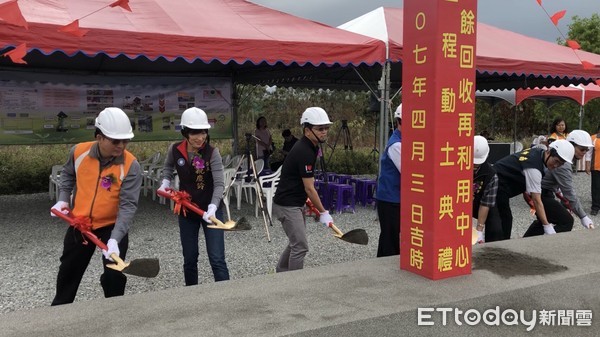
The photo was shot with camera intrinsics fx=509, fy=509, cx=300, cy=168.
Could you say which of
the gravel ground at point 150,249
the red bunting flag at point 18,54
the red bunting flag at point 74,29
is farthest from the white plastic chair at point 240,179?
the red bunting flag at point 18,54

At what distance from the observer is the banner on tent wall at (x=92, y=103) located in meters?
7.94

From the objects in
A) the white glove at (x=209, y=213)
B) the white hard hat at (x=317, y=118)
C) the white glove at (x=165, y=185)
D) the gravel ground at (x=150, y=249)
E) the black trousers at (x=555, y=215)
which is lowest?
the gravel ground at (x=150, y=249)

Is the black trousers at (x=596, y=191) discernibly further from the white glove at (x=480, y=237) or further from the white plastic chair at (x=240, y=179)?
the white plastic chair at (x=240, y=179)

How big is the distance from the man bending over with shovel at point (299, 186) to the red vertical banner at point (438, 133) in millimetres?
691

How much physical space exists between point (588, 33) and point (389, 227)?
58.4ft

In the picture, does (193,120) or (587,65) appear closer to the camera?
(193,120)

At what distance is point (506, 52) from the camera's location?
7672mm

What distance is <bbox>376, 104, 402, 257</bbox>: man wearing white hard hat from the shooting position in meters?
3.81

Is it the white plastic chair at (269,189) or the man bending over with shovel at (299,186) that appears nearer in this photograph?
the man bending over with shovel at (299,186)

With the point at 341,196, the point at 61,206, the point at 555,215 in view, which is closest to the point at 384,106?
the point at 341,196

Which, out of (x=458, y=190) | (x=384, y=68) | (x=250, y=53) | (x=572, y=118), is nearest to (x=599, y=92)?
(x=572, y=118)

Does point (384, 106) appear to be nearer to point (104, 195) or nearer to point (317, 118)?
point (317, 118)

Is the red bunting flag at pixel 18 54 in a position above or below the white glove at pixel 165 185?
above

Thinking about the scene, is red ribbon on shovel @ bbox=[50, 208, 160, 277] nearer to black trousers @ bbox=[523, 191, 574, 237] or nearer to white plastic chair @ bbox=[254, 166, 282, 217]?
black trousers @ bbox=[523, 191, 574, 237]
